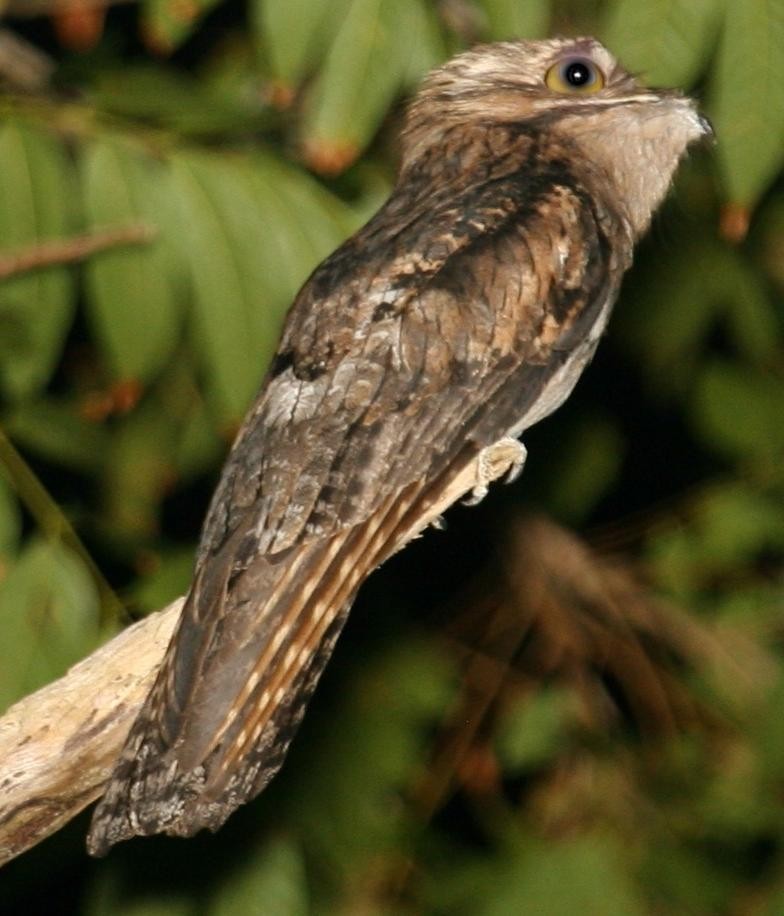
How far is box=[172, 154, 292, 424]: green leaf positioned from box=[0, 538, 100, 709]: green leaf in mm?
Answer: 583

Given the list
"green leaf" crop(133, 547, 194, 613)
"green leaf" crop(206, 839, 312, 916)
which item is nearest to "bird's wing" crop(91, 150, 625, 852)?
"green leaf" crop(133, 547, 194, 613)

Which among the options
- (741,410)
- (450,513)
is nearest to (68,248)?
(741,410)

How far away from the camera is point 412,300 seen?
3834 mm

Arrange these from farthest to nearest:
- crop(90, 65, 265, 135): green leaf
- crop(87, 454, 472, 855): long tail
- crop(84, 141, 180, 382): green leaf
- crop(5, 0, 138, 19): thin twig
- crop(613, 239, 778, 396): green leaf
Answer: crop(613, 239, 778, 396): green leaf → crop(5, 0, 138, 19): thin twig → crop(90, 65, 265, 135): green leaf → crop(84, 141, 180, 382): green leaf → crop(87, 454, 472, 855): long tail

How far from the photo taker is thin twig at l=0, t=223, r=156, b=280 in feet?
13.3

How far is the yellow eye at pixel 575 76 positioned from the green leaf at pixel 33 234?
1273mm

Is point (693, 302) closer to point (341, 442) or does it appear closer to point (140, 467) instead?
point (140, 467)

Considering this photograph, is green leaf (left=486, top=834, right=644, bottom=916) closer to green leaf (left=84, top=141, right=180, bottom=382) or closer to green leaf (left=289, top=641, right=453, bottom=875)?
green leaf (left=289, top=641, right=453, bottom=875)

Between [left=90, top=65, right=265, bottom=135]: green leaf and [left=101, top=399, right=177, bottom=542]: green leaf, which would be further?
[left=101, top=399, right=177, bottom=542]: green leaf

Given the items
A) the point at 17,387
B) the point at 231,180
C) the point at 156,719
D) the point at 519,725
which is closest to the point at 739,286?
the point at 519,725

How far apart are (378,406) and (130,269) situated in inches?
31.8

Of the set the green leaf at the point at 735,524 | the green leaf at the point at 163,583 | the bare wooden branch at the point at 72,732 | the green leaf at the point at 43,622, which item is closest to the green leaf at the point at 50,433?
the green leaf at the point at 163,583

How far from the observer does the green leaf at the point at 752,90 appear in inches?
150

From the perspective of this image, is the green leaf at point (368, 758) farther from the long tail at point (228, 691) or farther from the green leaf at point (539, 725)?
the long tail at point (228, 691)
